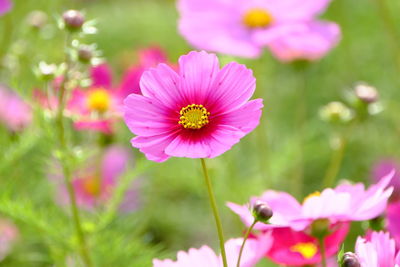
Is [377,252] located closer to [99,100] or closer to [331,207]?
[331,207]

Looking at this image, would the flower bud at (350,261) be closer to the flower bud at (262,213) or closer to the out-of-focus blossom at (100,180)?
the flower bud at (262,213)

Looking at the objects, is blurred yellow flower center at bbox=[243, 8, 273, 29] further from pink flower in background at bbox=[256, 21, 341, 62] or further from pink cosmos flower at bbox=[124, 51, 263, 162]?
pink cosmos flower at bbox=[124, 51, 263, 162]

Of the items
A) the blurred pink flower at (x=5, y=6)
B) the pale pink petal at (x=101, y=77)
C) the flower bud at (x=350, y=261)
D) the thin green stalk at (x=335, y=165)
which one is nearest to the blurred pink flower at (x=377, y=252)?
the flower bud at (x=350, y=261)

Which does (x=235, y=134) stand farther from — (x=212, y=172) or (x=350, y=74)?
(x=350, y=74)

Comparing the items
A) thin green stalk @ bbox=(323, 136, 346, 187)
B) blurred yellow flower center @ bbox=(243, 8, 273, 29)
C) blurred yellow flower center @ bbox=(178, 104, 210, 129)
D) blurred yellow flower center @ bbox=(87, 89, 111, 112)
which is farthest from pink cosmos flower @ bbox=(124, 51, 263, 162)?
blurred yellow flower center @ bbox=(243, 8, 273, 29)

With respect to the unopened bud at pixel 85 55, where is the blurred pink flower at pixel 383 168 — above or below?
above

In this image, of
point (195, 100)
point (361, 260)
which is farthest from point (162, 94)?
point (361, 260)

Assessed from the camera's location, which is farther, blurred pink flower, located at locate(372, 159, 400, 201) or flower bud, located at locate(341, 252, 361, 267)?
blurred pink flower, located at locate(372, 159, 400, 201)
